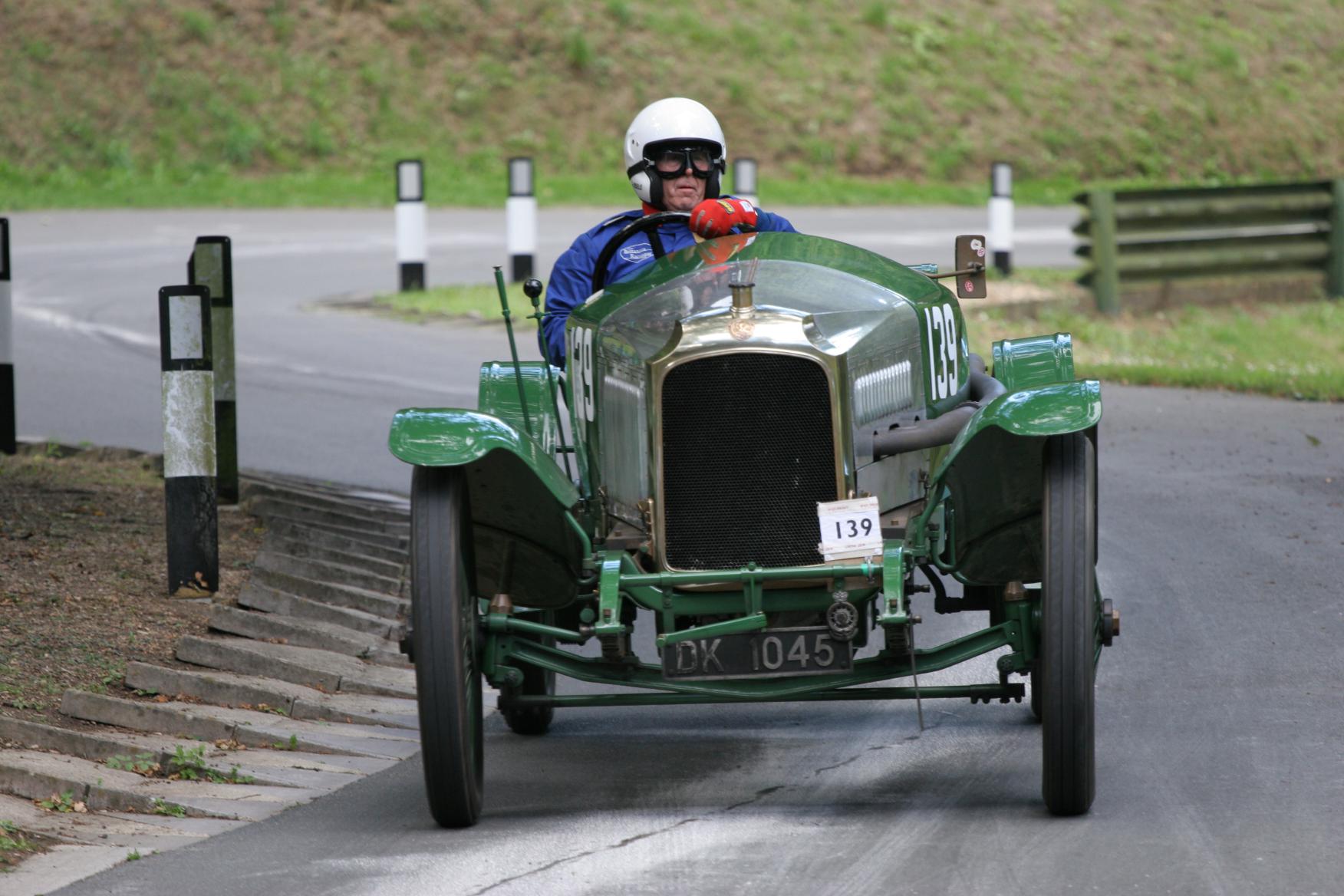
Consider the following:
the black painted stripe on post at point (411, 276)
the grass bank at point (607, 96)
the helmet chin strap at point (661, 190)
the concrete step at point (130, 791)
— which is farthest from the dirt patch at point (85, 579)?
the grass bank at point (607, 96)

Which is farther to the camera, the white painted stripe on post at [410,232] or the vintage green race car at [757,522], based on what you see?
the white painted stripe on post at [410,232]

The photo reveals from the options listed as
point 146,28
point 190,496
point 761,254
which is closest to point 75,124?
point 146,28

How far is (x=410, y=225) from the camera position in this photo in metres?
16.9

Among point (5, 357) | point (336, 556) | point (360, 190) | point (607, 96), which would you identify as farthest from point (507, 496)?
point (607, 96)

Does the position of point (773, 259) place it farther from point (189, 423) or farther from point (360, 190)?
point (360, 190)

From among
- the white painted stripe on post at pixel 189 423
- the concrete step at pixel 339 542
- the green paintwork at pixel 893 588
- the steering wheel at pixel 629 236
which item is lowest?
the concrete step at pixel 339 542

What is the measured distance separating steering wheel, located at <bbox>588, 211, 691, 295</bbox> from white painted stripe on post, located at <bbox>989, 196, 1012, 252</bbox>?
38.9 ft

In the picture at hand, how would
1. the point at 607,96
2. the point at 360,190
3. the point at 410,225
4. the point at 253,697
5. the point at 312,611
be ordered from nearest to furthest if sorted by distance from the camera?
the point at 253,697, the point at 312,611, the point at 410,225, the point at 360,190, the point at 607,96

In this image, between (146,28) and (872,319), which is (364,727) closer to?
(872,319)

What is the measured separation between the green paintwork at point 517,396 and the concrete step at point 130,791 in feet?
4.71

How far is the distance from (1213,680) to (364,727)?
8.67 feet

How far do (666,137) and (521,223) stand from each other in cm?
995

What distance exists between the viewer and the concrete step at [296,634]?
23.0 feet

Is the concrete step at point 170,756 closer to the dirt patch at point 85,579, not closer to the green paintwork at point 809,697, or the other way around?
the dirt patch at point 85,579
